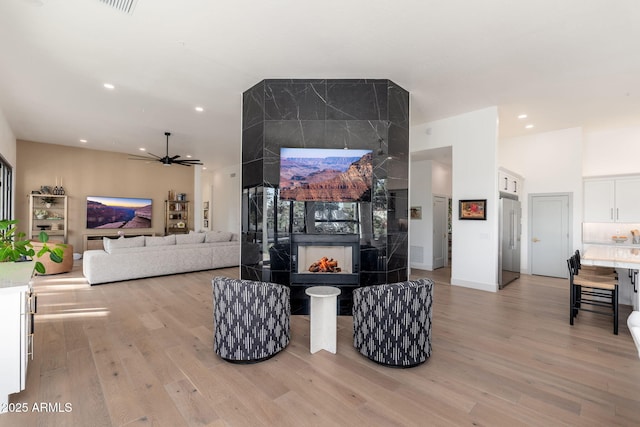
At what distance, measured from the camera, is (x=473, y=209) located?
5547mm

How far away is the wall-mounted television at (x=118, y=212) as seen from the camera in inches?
352

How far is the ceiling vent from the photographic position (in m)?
2.75

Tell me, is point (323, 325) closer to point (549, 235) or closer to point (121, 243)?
point (121, 243)

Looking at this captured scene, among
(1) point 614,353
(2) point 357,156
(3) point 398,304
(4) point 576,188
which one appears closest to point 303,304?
(3) point 398,304

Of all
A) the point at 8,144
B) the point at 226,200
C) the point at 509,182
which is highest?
the point at 8,144

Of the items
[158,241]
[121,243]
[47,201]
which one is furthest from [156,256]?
[47,201]

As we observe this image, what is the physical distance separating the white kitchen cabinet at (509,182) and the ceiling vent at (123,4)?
590 centimetres

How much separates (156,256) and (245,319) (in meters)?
4.47

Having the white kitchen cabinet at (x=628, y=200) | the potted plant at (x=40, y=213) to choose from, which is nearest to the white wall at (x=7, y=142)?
the potted plant at (x=40, y=213)

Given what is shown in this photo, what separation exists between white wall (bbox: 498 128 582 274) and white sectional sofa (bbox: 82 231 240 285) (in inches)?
276

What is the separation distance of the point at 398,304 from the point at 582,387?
5.02 ft

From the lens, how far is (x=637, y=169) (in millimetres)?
6242

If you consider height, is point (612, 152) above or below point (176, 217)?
above

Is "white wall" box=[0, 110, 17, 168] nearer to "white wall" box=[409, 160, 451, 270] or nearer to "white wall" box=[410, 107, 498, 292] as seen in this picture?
"white wall" box=[410, 107, 498, 292]
